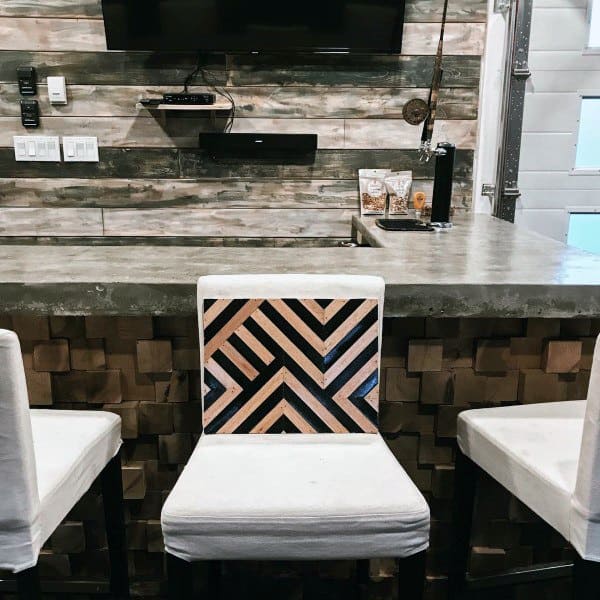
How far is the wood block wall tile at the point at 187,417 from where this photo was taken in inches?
63.9

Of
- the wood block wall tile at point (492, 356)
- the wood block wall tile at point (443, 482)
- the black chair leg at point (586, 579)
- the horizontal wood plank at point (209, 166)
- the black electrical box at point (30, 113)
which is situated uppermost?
the black electrical box at point (30, 113)

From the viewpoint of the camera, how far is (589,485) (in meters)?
1.06

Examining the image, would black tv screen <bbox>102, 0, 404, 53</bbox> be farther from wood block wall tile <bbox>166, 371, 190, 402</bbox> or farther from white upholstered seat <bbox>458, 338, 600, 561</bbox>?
white upholstered seat <bbox>458, 338, 600, 561</bbox>

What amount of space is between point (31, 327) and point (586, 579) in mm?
1288

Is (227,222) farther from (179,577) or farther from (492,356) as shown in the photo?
(179,577)

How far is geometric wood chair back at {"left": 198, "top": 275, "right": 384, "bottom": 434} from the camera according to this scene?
139cm

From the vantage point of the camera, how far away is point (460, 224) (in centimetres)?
267

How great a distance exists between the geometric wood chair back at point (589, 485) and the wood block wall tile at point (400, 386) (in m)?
0.57

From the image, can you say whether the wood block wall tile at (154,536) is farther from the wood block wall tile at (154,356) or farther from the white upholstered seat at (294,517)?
the white upholstered seat at (294,517)

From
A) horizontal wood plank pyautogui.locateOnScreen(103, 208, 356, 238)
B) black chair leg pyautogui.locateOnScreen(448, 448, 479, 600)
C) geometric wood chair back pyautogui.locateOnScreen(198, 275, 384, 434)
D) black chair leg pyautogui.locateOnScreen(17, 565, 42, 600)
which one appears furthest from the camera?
horizontal wood plank pyautogui.locateOnScreen(103, 208, 356, 238)

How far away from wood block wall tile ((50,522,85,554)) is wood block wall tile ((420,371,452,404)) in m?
0.96

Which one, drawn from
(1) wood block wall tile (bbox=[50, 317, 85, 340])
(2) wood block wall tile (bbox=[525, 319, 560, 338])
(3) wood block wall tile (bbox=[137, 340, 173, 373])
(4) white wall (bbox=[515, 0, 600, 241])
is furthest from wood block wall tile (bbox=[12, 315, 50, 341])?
(4) white wall (bbox=[515, 0, 600, 241])

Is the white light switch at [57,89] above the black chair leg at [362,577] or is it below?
above

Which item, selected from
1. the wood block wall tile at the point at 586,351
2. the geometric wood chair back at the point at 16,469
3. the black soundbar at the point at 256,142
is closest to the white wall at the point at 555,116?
the black soundbar at the point at 256,142
